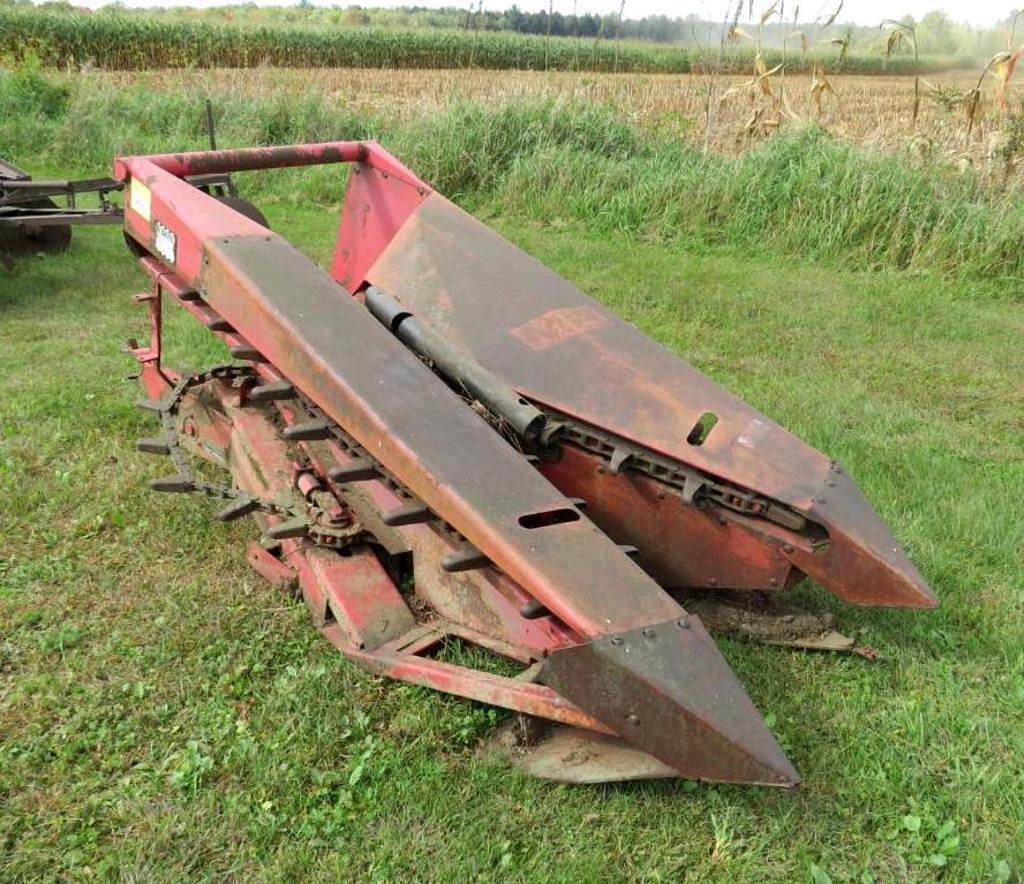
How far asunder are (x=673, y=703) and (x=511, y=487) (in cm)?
69

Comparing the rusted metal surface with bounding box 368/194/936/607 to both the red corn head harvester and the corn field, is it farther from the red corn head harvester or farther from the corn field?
the corn field

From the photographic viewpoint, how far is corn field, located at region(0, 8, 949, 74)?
19.1 meters

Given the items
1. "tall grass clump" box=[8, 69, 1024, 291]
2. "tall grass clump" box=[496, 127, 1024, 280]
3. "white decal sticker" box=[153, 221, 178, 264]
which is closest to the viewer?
"white decal sticker" box=[153, 221, 178, 264]

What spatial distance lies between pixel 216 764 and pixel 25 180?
17.6 ft

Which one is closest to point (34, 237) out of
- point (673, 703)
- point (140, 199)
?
point (140, 199)

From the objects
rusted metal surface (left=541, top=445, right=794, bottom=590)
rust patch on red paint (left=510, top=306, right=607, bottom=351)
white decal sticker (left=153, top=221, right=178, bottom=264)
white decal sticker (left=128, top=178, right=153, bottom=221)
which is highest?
white decal sticker (left=128, top=178, right=153, bottom=221)

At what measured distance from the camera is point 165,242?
11.0 feet

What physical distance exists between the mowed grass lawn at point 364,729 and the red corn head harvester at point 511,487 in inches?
5.9

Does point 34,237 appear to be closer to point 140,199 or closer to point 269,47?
point 140,199

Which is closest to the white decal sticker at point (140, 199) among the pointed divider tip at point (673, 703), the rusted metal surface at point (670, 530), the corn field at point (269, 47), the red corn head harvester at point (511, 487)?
the red corn head harvester at point (511, 487)

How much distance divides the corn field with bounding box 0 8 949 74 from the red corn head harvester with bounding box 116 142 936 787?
35.8ft

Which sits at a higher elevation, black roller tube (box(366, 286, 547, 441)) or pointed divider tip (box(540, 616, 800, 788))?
black roller tube (box(366, 286, 547, 441))

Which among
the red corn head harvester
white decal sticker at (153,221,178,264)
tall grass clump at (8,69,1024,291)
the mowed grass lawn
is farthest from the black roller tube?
tall grass clump at (8,69,1024,291)

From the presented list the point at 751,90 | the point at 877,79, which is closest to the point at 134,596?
the point at 751,90
